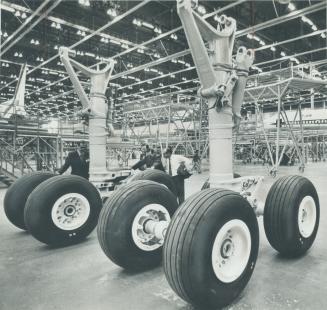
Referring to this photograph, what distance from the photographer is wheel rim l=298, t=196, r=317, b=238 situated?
12.7ft

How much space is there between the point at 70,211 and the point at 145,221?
158 centimetres

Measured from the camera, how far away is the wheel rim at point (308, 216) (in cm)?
387

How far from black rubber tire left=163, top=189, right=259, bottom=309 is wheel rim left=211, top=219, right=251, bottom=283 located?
59 mm

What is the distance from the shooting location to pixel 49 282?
323 centimetres

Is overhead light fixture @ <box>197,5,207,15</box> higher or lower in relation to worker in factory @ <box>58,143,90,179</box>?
higher

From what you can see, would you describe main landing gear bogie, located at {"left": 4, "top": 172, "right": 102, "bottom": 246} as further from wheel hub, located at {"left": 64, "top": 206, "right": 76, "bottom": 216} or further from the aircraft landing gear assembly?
the aircraft landing gear assembly

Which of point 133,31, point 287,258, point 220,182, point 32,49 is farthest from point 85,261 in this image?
point 32,49

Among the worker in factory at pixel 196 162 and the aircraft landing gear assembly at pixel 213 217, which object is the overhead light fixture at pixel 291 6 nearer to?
the worker in factory at pixel 196 162

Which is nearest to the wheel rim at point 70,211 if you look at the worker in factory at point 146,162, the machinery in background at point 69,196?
the machinery in background at point 69,196

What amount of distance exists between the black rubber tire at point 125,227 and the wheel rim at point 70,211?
3.98ft

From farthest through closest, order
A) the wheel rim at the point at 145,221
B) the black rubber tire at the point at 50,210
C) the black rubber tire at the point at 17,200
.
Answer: the black rubber tire at the point at 17,200 < the black rubber tire at the point at 50,210 < the wheel rim at the point at 145,221

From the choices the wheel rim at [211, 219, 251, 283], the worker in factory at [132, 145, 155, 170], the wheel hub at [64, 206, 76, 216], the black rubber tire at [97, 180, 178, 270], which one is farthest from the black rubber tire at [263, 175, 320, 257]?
the worker in factory at [132, 145, 155, 170]

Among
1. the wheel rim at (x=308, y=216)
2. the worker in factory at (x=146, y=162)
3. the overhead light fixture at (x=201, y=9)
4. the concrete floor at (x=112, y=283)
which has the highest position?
the overhead light fixture at (x=201, y=9)

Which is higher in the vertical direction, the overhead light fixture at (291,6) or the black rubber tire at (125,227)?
the overhead light fixture at (291,6)
